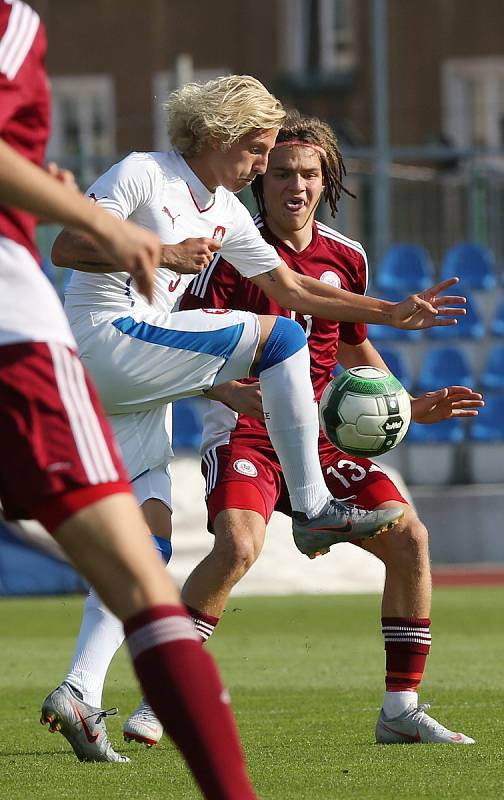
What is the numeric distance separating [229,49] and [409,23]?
3807 mm

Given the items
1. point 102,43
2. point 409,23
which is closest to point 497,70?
point 409,23

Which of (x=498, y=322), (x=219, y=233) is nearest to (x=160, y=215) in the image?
(x=219, y=233)

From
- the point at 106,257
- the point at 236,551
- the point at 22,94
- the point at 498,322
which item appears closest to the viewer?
the point at 22,94

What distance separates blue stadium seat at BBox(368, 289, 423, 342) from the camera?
16516 millimetres

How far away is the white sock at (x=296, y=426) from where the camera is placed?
210 inches

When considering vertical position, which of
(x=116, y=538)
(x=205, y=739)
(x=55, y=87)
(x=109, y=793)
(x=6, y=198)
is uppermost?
(x=6, y=198)

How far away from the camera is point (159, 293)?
5656 millimetres

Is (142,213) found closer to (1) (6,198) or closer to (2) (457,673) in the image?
(1) (6,198)

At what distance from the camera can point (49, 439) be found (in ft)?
10.6

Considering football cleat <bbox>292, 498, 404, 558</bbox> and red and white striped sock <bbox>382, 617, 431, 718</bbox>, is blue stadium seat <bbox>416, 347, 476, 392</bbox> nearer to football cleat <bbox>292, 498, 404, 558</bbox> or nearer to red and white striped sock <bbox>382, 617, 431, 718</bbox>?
red and white striped sock <bbox>382, 617, 431, 718</bbox>

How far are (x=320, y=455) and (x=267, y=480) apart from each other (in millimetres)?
262

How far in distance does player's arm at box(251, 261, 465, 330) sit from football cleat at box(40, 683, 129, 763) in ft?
5.54

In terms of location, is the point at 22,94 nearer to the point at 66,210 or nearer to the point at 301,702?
the point at 66,210

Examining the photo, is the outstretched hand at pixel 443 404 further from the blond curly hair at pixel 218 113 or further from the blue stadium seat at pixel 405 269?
the blue stadium seat at pixel 405 269
